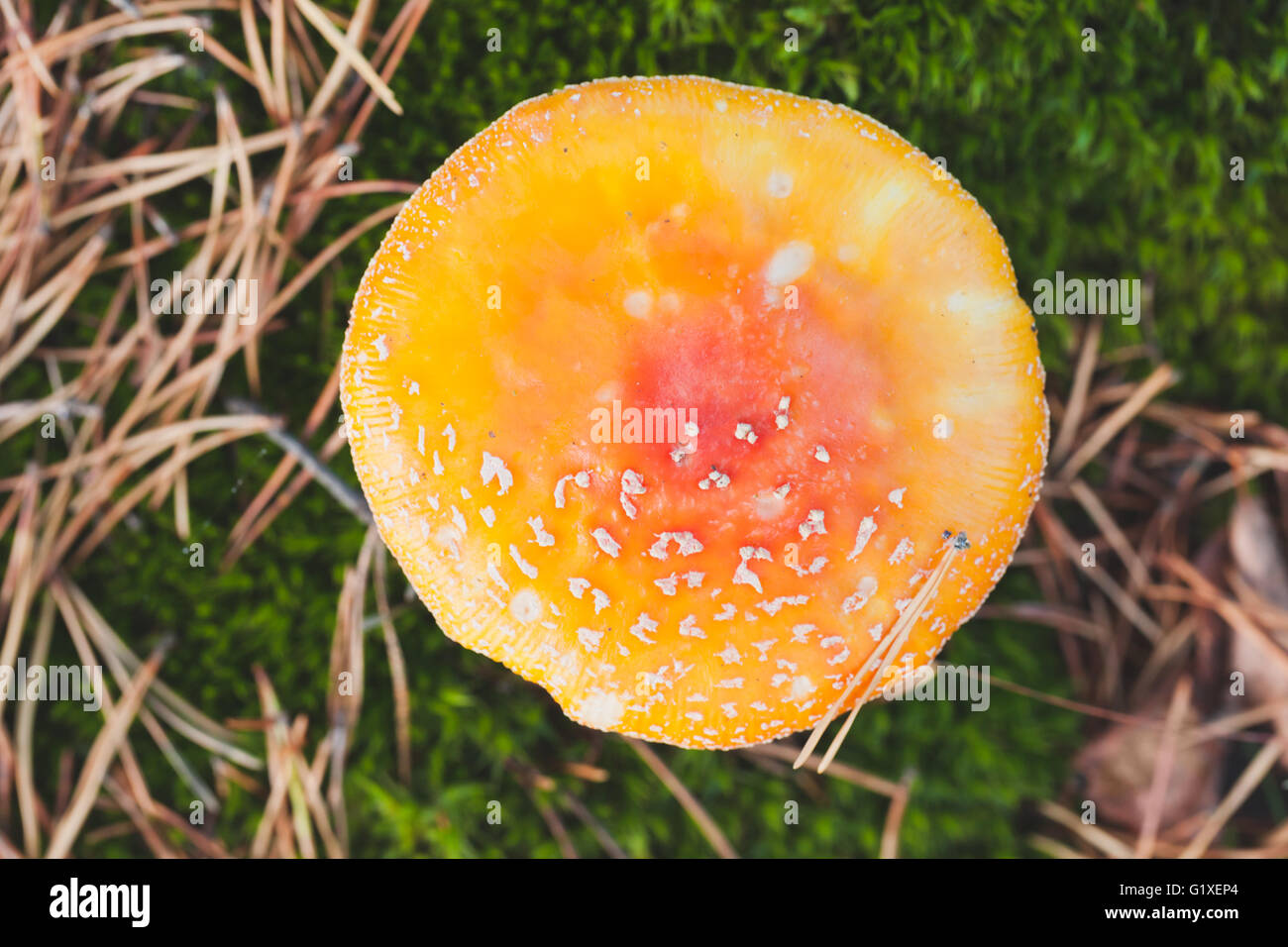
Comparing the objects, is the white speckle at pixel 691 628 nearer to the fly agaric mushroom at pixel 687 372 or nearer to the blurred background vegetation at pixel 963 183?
the fly agaric mushroom at pixel 687 372

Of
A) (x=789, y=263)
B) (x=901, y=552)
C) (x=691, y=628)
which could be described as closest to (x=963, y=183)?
(x=789, y=263)

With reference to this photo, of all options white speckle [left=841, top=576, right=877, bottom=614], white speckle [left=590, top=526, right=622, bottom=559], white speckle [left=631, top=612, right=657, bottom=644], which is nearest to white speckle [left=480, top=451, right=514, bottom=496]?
white speckle [left=590, top=526, right=622, bottom=559]

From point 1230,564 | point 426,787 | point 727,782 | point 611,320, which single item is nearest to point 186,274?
point 611,320

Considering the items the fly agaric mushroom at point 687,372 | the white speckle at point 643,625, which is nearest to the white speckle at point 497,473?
the fly agaric mushroom at point 687,372

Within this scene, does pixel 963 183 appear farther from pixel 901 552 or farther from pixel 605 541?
pixel 605 541

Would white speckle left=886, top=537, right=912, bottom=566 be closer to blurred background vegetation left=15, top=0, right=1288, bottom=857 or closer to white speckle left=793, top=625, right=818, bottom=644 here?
white speckle left=793, top=625, right=818, bottom=644
